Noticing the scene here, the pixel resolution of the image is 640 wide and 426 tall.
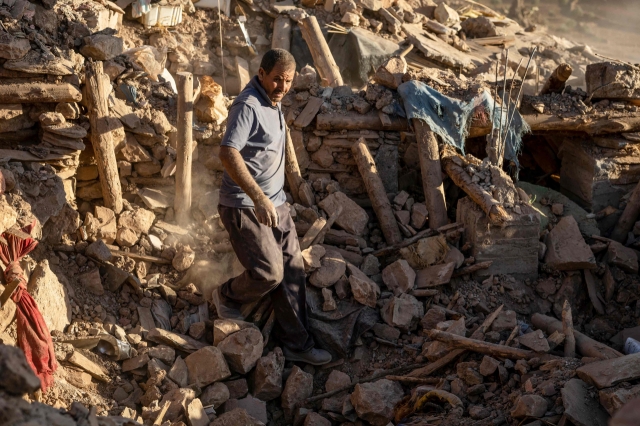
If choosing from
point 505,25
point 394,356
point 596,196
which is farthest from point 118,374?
point 505,25

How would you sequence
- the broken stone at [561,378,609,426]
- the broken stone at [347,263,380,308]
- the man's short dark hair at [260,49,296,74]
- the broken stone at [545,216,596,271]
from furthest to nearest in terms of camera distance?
the broken stone at [545,216,596,271]
the broken stone at [347,263,380,308]
the man's short dark hair at [260,49,296,74]
the broken stone at [561,378,609,426]

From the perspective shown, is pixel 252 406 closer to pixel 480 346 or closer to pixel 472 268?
pixel 480 346

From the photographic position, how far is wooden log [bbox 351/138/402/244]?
695cm

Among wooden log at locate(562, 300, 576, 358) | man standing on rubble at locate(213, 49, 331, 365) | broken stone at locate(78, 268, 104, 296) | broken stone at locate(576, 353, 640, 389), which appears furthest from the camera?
broken stone at locate(78, 268, 104, 296)

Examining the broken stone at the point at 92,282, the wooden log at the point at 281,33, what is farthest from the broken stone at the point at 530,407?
the wooden log at the point at 281,33

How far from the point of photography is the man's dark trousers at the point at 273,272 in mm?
5270

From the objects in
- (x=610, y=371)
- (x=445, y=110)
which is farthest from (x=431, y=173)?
(x=610, y=371)

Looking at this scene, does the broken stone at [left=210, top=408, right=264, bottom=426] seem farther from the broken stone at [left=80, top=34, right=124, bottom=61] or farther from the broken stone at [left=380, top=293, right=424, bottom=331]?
the broken stone at [left=80, top=34, right=124, bottom=61]

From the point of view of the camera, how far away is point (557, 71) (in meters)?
7.70

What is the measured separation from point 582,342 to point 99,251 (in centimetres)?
414

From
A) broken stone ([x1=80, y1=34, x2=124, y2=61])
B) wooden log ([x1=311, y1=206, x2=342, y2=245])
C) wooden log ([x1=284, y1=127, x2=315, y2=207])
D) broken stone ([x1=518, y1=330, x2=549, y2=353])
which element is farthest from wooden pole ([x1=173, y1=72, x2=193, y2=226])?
broken stone ([x1=518, y1=330, x2=549, y2=353])

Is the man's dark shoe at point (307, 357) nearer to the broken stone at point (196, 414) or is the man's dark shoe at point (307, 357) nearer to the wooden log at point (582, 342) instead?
the broken stone at point (196, 414)

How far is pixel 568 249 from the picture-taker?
6.75 m

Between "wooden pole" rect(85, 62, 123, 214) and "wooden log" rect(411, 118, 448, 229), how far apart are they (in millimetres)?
3072
